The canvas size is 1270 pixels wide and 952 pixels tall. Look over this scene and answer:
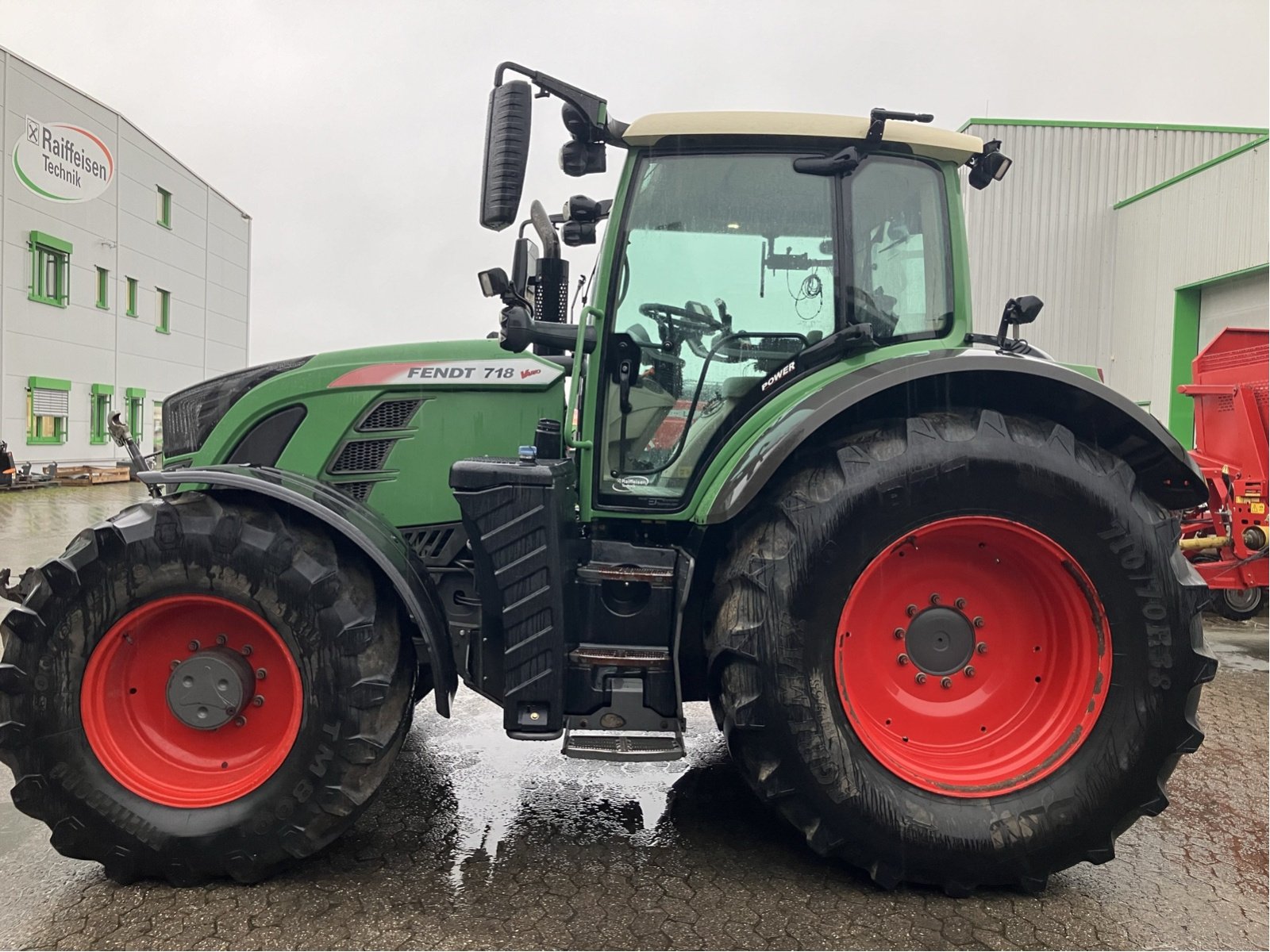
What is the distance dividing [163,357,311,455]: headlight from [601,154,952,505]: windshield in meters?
1.30

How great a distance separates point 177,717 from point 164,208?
86.7 ft

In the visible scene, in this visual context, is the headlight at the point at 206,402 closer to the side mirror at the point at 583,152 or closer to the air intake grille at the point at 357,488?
the air intake grille at the point at 357,488

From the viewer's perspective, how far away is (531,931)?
230 centimetres

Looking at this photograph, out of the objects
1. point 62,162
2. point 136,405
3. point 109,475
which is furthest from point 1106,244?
point 136,405

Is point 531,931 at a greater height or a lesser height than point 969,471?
lesser

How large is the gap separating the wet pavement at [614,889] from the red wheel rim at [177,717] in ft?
1.00

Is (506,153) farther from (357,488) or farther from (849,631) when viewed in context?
(849,631)

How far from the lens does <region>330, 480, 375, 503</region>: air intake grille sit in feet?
10.3

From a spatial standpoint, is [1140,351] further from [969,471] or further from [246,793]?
[246,793]

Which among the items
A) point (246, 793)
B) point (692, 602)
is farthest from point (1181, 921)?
point (246, 793)

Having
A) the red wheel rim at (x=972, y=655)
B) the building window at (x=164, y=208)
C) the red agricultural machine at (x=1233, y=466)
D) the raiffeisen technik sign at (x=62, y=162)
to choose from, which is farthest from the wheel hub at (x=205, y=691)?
the building window at (x=164, y=208)

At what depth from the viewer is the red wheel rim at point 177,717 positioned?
260 centimetres

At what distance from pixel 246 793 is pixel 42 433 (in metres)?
21.2

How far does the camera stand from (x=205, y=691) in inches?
103
